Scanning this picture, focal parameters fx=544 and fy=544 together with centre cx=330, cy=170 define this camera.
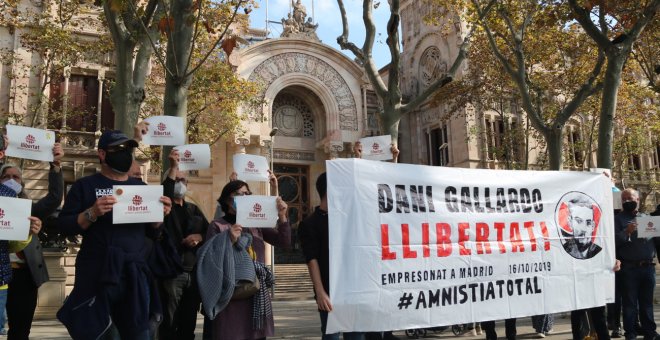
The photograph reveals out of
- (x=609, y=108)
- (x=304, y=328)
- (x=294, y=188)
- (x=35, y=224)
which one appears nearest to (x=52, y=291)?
(x=304, y=328)

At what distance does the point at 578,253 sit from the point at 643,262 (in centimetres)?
147

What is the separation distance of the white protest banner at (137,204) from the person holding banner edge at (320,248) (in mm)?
1398

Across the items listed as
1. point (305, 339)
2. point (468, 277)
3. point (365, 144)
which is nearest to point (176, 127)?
point (365, 144)

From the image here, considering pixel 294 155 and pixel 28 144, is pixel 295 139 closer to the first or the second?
pixel 294 155

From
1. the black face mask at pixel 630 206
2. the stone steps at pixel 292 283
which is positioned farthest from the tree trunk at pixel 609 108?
the stone steps at pixel 292 283

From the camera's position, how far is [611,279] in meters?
6.27

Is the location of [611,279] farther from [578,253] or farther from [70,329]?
[70,329]

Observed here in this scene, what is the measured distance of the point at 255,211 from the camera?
4555 mm

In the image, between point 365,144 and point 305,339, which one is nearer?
point 365,144

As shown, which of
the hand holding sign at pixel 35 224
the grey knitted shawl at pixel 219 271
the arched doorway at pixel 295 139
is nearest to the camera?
the hand holding sign at pixel 35 224

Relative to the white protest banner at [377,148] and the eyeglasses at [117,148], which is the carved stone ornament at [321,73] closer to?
the white protest banner at [377,148]

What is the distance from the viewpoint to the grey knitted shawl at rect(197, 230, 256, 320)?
4.34 m

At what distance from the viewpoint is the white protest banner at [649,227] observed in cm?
662

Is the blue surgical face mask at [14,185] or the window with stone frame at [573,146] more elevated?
the window with stone frame at [573,146]
